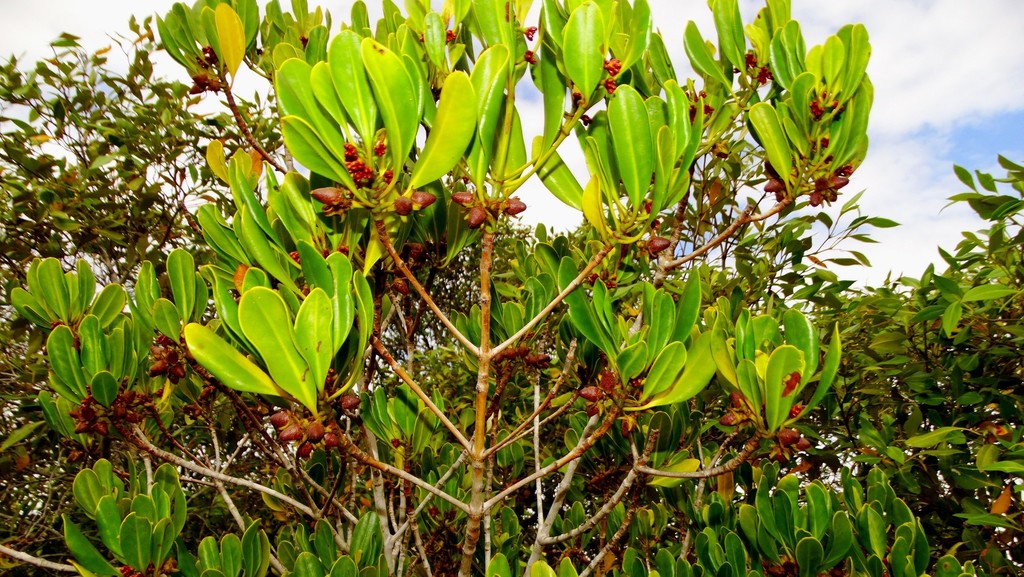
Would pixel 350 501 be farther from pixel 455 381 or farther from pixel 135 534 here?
pixel 455 381

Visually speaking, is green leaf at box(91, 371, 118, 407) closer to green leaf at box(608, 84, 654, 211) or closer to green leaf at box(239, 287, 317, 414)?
green leaf at box(239, 287, 317, 414)

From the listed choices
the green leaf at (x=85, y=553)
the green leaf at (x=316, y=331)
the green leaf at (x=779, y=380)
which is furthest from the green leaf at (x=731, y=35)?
the green leaf at (x=85, y=553)

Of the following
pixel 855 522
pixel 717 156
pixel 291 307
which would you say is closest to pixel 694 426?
pixel 855 522

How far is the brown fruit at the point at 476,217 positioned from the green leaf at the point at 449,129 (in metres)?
0.09

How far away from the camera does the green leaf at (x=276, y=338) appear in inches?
36.5

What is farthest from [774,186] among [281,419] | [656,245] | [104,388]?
[104,388]

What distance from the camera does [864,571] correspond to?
53.6 inches

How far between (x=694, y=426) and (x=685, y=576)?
473mm

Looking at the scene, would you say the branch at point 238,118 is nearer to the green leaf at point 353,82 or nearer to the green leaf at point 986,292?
the green leaf at point 353,82

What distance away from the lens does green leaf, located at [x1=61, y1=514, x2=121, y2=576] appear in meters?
1.22

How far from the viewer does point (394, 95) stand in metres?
0.98

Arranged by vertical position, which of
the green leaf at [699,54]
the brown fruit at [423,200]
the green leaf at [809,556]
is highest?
the green leaf at [699,54]

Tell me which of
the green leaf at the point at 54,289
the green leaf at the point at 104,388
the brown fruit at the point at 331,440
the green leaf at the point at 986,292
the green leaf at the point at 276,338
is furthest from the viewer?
the green leaf at the point at 986,292

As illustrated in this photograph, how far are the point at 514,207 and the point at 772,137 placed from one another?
2.01 feet
